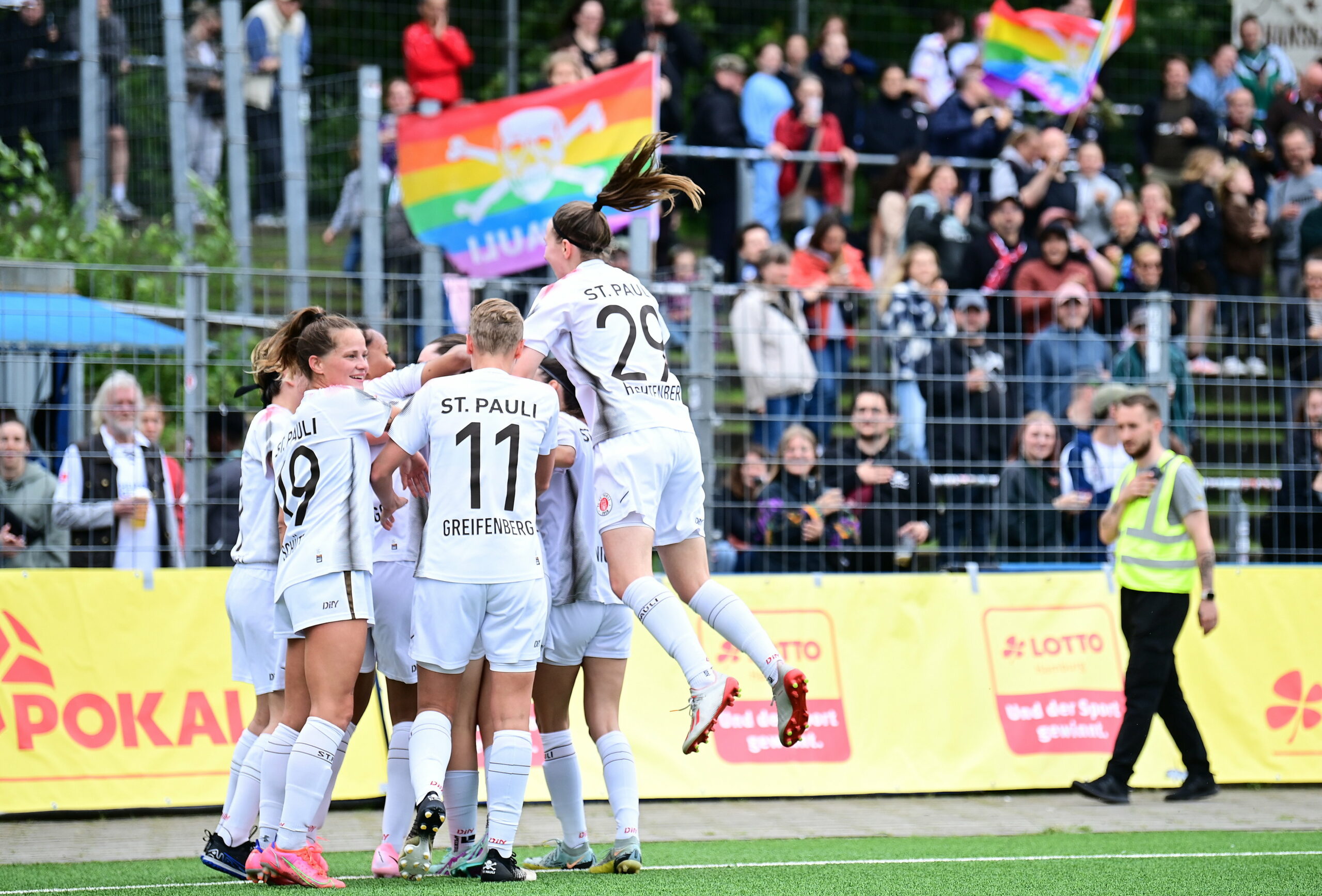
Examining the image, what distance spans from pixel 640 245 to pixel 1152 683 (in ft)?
13.8

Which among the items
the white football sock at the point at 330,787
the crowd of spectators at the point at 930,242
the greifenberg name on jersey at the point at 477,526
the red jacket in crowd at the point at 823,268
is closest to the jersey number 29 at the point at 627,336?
the greifenberg name on jersey at the point at 477,526

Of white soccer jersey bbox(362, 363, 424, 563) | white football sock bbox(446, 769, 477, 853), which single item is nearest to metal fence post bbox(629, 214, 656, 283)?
white soccer jersey bbox(362, 363, 424, 563)

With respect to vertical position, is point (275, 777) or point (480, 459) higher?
point (480, 459)

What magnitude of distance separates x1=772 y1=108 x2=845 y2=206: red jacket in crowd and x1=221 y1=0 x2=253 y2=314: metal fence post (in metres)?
4.78

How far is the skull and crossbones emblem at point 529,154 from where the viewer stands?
11.0 m

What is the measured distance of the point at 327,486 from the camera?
19.4 ft

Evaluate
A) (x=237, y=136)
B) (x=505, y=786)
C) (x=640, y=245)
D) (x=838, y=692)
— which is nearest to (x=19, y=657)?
(x=505, y=786)

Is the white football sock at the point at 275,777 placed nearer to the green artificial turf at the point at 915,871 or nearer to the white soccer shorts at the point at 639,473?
the green artificial turf at the point at 915,871

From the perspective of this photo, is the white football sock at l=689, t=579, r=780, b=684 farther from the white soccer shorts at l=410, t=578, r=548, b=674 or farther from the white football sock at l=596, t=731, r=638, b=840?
the white soccer shorts at l=410, t=578, r=548, b=674

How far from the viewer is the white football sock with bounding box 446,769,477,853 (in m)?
6.20

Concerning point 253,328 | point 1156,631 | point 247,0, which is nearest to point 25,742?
point 253,328

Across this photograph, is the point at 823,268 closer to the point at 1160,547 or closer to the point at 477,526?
the point at 1160,547

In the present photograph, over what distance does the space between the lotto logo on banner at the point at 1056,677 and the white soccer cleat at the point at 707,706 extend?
161 inches

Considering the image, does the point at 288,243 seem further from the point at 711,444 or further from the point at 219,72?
the point at 711,444
